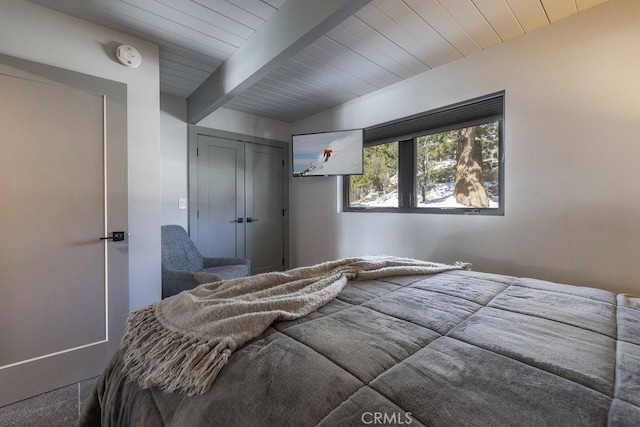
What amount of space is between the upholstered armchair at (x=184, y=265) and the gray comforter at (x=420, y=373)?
126 cm

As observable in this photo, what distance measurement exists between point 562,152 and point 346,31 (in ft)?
5.53

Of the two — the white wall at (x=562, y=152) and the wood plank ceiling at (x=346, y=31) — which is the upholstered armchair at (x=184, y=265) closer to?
the wood plank ceiling at (x=346, y=31)

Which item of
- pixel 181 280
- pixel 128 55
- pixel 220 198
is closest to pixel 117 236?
pixel 181 280

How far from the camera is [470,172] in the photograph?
2.40 m

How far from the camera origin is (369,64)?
7.89 ft

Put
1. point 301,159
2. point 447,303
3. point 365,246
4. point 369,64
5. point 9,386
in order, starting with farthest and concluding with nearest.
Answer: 1. point 301,159
2. point 365,246
3. point 369,64
4. point 9,386
5. point 447,303

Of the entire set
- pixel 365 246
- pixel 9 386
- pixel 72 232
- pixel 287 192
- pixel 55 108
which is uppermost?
pixel 55 108

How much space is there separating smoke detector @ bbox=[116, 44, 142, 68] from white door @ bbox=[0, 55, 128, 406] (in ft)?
0.61

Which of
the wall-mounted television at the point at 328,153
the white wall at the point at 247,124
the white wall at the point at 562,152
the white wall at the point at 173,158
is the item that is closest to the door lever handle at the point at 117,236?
the white wall at the point at 173,158

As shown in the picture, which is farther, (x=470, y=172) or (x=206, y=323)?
(x=470, y=172)

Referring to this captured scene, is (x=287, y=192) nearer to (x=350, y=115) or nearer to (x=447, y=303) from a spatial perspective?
(x=350, y=115)

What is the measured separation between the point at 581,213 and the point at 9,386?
3639mm

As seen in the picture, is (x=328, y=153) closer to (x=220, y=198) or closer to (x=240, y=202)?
(x=240, y=202)

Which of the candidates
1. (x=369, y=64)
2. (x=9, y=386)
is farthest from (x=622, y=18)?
(x=9, y=386)
